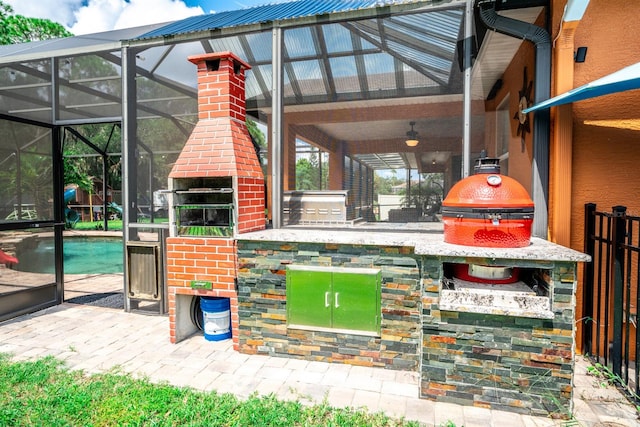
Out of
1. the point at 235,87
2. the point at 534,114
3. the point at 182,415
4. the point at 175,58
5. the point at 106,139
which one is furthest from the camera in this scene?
the point at 106,139

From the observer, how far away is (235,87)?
3.88 metres

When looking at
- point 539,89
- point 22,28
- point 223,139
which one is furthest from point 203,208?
point 22,28

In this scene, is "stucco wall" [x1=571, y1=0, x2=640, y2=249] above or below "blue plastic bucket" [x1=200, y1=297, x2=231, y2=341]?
Result: above

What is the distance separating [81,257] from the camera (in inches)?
459

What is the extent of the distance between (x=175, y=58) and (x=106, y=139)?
24.5ft

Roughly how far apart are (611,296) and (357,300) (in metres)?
2.45

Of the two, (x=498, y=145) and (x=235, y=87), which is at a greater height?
(x=235, y=87)

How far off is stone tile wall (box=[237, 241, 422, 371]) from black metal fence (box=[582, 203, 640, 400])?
1.64 m

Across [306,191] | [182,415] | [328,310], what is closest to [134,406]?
[182,415]

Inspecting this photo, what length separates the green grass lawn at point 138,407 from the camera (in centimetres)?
239

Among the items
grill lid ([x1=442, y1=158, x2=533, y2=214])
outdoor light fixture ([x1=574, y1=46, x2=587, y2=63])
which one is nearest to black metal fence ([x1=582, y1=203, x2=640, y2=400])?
grill lid ([x1=442, y1=158, x2=533, y2=214])

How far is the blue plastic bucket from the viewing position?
3.81 meters

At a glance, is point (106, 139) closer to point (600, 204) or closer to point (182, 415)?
point (182, 415)

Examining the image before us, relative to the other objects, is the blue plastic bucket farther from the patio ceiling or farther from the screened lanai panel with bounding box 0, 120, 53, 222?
the screened lanai panel with bounding box 0, 120, 53, 222
